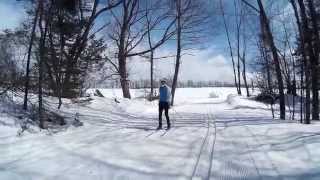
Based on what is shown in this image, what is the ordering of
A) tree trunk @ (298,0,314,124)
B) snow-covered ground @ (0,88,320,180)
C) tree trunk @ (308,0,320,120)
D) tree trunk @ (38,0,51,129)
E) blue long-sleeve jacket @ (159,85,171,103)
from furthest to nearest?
tree trunk @ (308,0,320,120) → tree trunk @ (298,0,314,124) → blue long-sleeve jacket @ (159,85,171,103) → tree trunk @ (38,0,51,129) → snow-covered ground @ (0,88,320,180)

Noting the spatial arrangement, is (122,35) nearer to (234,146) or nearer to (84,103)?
(84,103)

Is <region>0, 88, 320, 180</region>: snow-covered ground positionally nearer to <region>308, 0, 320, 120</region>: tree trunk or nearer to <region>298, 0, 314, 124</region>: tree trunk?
A: <region>298, 0, 314, 124</region>: tree trunk

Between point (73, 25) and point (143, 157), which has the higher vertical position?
point (73, 25)

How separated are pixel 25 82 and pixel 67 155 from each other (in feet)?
18.0

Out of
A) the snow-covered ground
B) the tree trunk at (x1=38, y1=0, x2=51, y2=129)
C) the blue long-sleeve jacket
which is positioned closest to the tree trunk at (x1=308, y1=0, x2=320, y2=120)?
the snow-covered ground

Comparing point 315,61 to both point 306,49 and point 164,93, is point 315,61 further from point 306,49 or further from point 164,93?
point 164,93

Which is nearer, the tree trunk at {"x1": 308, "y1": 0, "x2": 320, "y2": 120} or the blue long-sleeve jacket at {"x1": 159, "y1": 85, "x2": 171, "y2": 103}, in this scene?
the blue long-sleeve jacket at {"x1": 159, "y1": 85, "x2": 171, "y2": 103}

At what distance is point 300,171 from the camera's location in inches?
327

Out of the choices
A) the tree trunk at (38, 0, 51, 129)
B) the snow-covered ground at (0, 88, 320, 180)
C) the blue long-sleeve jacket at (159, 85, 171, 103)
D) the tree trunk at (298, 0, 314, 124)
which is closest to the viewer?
the snow-covered ground at (0, 88, 320, 180)

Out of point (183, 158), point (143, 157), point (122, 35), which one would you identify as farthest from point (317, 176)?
point (122, 35)

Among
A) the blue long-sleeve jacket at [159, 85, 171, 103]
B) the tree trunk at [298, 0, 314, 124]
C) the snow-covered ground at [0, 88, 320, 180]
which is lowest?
the snow-covered ground at [0, 88, 320, 180]

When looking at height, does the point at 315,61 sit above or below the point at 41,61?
above

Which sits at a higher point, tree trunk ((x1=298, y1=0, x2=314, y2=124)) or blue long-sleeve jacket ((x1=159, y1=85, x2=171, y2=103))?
tree trunk ((x1=298, y1=0, x2=314, y2=124))

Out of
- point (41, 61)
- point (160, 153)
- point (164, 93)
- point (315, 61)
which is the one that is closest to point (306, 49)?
point (315, 61)
